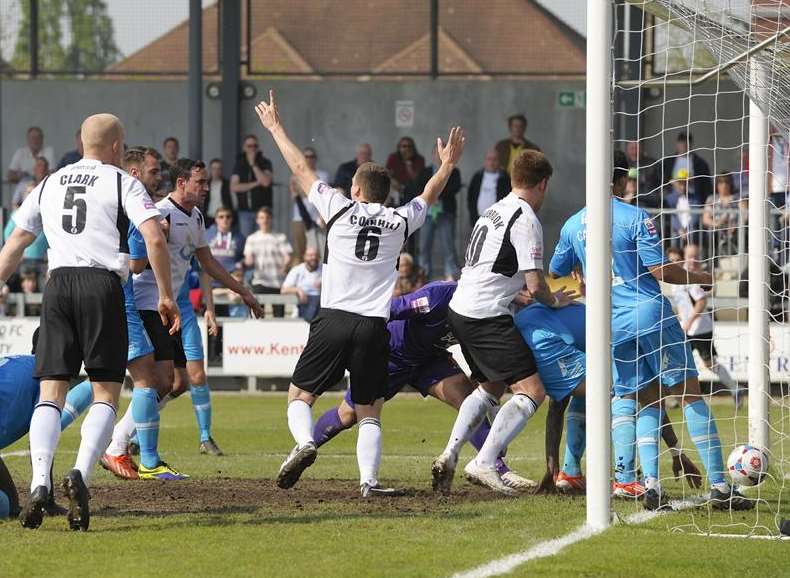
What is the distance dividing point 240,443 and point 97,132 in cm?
635

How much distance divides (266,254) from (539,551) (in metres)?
15.8

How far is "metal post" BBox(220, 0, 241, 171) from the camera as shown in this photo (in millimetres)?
26562

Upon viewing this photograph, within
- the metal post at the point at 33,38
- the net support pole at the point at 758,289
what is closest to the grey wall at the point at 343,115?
the metal post at the point at 33,38

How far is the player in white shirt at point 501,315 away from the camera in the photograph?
30.3 feet

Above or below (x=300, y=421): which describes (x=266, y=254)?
above

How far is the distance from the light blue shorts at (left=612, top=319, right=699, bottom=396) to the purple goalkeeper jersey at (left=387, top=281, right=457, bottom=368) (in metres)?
1.45

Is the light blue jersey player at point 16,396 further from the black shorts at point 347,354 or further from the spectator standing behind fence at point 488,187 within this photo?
the spectator standing behind fence at point 488,187

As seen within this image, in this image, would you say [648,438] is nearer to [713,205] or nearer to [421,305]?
[713,205]

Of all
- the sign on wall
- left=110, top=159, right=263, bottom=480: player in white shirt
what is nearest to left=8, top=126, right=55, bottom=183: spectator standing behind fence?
the sign on wall

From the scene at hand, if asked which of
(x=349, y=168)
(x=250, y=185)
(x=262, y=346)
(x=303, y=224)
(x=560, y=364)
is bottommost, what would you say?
(x=262, y=346)

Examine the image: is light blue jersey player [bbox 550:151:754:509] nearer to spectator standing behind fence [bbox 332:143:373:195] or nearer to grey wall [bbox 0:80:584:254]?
spectator standing behind fence [bbox 332:143:373:195]

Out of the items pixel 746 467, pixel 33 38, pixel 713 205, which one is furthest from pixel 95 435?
pixel 33 38

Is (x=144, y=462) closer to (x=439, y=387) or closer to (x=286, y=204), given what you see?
(x=439, y=387)

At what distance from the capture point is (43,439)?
768cm
